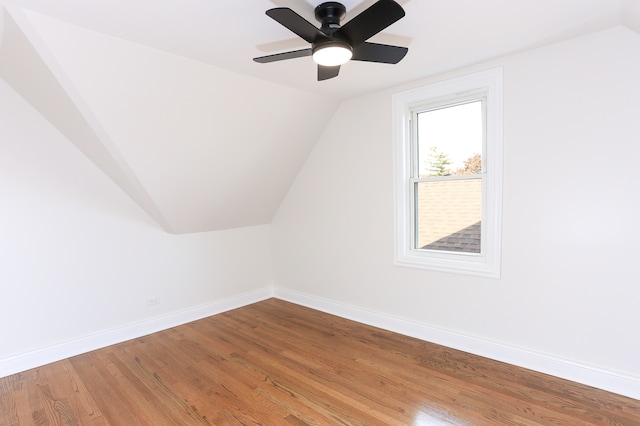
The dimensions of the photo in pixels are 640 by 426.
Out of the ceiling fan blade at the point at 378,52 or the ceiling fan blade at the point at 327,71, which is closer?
the ceiling fan blade at the point at 378,52

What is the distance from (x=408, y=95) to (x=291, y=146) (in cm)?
139

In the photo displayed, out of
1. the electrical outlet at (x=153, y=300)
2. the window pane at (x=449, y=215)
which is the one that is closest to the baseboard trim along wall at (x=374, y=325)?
the electrical outlet at (x=153, y=300)

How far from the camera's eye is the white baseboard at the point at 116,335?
2.77 metres

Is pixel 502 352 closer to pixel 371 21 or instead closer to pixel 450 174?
pixel 450 174

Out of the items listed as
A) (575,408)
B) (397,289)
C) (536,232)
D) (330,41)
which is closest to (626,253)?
(536,232)

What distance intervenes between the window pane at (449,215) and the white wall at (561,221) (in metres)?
0.28

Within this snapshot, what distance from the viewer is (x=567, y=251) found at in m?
2.42

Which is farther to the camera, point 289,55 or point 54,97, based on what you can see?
point 54,97

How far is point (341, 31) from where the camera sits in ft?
5.58

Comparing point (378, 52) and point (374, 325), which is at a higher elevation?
point (378, 52)

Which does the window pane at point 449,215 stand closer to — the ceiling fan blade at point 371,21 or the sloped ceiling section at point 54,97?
the ceiling fan blade at point 371,21

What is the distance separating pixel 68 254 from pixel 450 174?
11.8 ft

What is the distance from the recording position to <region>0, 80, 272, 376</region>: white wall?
2.72m

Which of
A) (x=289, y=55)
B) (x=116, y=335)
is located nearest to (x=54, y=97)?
(x=289, y=55)
